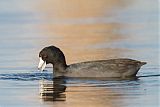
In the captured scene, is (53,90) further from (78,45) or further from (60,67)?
(78,45)

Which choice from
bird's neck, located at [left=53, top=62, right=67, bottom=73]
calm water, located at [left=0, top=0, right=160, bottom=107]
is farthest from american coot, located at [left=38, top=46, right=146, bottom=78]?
calm water, located at [left=0, top=0, right=160, bottom=107]

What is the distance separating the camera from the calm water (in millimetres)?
15055

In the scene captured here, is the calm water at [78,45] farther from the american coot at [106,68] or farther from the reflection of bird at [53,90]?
the american coot at [106,68]

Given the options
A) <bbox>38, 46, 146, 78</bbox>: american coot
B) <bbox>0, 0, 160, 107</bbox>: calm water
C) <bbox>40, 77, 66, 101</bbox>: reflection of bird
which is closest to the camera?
<bbox>0, 0, 160, 107</bbox>: calm water

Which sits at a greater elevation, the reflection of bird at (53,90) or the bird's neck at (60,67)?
the bird's neck at (60,67)

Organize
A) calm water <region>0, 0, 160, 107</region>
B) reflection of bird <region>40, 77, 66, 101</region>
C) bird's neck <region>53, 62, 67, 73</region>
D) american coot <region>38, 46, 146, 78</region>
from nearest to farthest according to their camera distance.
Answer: calm water <region>0, 0, 160, 107</region>, reflection of bird <region>40, 77, 66, 101</region>, american coot <region>38, 46, 146, 78</region>, bird's neck <region>53, 62, 67, 73</region>

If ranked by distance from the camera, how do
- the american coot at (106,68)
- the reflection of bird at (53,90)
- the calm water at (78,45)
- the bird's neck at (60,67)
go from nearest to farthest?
1. the calm water at (78,45)
2. the reflection of bird at (53,90)
3. the american coot at (106,68)
4. the bird's neck at (60,67)

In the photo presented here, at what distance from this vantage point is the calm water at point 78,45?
15055 millimetres

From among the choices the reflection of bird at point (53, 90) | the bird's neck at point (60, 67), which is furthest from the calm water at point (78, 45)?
the bird's neck at point (60, 67)

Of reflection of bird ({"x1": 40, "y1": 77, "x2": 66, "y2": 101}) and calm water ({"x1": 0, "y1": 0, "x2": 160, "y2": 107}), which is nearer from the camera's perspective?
calm water ({"x1": 0, "y1": 0, "x2": 160, "y2": 107})

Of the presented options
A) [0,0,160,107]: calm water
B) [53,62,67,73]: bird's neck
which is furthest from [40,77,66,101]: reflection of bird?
[53,62,67,73]: bird's neck

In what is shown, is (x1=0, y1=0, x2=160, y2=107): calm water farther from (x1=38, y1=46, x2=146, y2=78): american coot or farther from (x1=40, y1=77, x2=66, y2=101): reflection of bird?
(x1=38, y1=46, x2=146, y2=78): american coot

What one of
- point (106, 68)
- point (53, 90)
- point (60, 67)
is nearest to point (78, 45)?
point (60, 67)

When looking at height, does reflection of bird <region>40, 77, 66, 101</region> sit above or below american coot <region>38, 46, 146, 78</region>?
below
